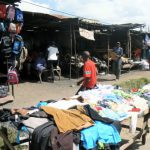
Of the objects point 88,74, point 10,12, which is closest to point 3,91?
point 10,12

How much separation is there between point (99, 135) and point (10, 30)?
→ 7.12 metres

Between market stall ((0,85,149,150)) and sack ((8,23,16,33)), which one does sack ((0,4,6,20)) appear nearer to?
sack ((8,23,16,33))

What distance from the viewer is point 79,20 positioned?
1694 cm

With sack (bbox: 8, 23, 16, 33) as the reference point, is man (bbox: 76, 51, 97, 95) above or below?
below

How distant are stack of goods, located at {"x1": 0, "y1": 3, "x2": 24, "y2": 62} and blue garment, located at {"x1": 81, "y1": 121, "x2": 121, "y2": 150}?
681 cm

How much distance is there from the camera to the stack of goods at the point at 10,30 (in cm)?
1159

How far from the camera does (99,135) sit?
5.53m

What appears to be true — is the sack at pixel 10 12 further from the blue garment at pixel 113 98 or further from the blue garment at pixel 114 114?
the blue garment at pixel 114 114

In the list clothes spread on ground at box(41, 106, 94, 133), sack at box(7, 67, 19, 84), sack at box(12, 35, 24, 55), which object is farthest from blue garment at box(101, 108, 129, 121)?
sack at box(7, 67, 19, 84)

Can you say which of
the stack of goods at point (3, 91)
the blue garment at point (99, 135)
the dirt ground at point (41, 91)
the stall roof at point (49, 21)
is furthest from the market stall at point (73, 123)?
the stall roof at point (49, 21)

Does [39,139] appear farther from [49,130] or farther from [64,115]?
[64,115]


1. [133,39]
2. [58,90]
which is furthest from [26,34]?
[133,39]

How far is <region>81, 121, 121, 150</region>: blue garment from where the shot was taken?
5338 mm

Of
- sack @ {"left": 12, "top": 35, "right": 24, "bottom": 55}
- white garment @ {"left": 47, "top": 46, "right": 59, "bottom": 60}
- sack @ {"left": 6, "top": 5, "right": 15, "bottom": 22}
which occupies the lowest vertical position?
white garment @ {"left": 47, "top": 46, "right": 59, "bottom": 60}
